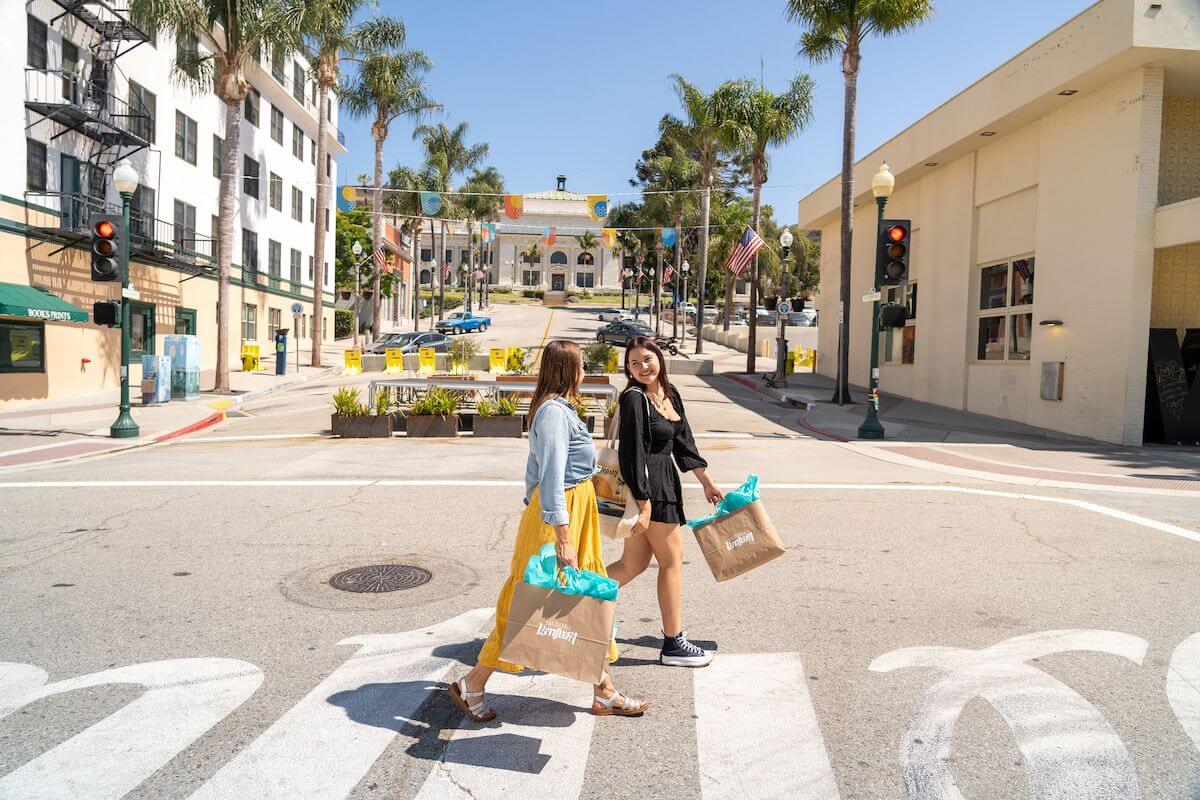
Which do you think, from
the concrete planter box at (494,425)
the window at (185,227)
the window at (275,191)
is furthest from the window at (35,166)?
the window at (275,191)

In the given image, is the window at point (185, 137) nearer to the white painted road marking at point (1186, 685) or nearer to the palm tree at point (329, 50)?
the palm tree at point (329, 50)

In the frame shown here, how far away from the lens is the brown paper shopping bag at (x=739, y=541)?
15.7 feet

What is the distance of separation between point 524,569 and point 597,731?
2.75 feet

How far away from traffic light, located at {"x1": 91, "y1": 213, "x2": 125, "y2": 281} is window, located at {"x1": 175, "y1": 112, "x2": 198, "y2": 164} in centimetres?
1635

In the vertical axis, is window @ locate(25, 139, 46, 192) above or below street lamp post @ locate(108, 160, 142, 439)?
above

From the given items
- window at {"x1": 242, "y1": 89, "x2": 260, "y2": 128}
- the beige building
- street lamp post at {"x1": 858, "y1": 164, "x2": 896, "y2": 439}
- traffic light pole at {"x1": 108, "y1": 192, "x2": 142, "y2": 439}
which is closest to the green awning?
traffic light pole at {"x1": 108, "y1": 192, "x2": 142, "y2": 439}

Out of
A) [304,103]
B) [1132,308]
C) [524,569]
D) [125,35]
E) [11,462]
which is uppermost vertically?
[304,103]

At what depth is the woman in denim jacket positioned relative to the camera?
12.8ft

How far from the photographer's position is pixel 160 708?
4.13 m

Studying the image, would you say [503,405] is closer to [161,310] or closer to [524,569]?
[524,569]

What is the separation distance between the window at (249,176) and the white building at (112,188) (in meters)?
0.09

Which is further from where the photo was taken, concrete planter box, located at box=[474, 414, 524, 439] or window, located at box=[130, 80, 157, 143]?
window, located at box=[130, 80, 157, 143]

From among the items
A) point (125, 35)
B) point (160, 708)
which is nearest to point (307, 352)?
point (125, 35)

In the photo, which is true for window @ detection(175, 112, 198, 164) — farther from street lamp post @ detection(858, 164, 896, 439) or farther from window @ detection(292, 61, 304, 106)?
street lamp post @ detection(858, 164, 896, 439)
